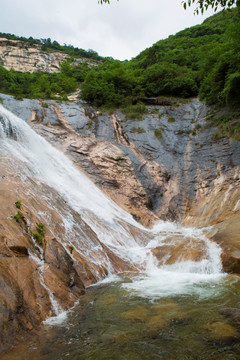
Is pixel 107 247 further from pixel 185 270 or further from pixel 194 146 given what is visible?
pixel 194 146

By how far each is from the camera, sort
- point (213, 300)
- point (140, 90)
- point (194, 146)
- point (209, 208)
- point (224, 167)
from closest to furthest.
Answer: point (213, 300) → point (209, 208) → point (224, 167) → point (194, 146) → point (140, 90)

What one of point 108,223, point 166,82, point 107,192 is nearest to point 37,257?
point 108,223

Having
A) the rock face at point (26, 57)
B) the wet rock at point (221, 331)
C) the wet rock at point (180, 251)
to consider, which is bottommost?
the wet rock at point (221, 331)

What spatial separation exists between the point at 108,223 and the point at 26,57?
188 feet

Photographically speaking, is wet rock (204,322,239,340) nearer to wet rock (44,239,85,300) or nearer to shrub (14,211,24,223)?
wet rock (44,239,85,300)

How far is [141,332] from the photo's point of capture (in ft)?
14.4

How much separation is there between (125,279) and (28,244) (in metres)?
3.40

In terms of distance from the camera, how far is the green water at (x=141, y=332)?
146 inches

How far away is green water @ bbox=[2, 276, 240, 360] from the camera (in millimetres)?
3719

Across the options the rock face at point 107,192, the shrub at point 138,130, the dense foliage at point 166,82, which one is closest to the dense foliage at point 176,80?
the dense foliage at point 166,82

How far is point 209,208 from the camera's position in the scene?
15.8 m

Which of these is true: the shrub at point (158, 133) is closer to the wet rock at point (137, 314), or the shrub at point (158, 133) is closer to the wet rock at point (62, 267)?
the wet rock at point (62, 267)

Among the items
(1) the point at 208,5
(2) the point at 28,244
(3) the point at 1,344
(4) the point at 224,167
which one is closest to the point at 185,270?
(2) the point at 28,244

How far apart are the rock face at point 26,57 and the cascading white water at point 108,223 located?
43.8m
